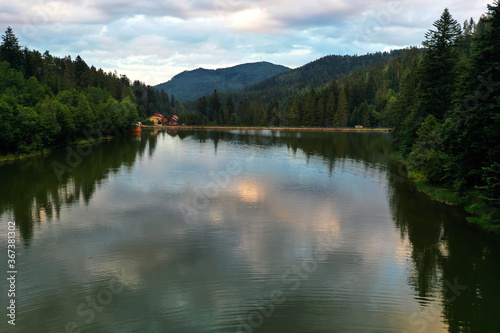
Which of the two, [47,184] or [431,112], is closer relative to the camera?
[47,184]

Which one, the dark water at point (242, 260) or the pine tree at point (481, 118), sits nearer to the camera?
the dark water at point (242, 260)

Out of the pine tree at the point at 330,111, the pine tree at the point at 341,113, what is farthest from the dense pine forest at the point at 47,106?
the pine tree at the point at 341,113

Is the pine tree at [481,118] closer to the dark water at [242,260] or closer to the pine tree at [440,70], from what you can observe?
the dark water at [242,260]

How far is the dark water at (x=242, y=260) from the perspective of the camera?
13.7m

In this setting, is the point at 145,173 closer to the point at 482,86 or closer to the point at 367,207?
the point at 367,207

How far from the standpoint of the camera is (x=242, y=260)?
1875 centimetres

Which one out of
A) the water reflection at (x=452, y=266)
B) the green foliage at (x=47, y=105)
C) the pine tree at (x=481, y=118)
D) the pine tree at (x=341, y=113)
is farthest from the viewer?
the pine tree at (x=341, y=113)

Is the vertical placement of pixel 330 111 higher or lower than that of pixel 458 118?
higher

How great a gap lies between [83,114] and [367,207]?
71.8m

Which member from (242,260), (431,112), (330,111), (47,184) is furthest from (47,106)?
(330,111)

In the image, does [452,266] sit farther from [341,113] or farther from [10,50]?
[341,113]

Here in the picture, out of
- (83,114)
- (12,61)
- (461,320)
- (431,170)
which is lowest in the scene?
(461,320)

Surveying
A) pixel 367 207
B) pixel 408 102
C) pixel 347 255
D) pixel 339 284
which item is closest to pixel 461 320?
pixel 339 284

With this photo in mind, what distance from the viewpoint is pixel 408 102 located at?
2623 inches
